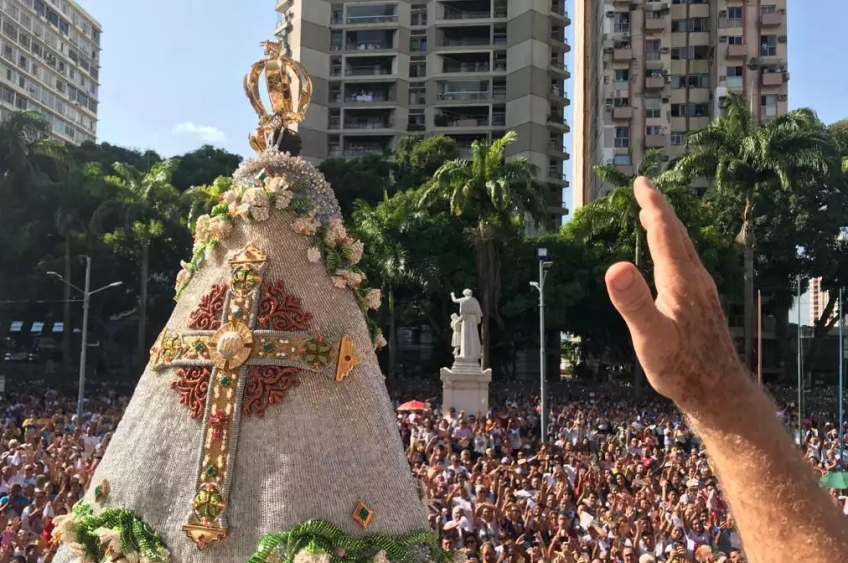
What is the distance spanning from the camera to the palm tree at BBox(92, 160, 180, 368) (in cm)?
A: 3247

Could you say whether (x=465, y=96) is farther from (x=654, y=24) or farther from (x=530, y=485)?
(x=530, y=485)

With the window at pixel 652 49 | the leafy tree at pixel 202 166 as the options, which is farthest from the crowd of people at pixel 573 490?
the window at pixel 652 49

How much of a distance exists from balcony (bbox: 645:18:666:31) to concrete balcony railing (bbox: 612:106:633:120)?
516 cm

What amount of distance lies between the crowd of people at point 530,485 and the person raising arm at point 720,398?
378cm

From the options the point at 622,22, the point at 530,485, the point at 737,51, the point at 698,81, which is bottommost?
the point at 530,485

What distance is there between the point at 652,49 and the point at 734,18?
497 centimetres

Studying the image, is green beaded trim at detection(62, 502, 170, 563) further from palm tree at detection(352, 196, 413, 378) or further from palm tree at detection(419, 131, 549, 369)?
palm tree at detection(352, 196, 413, 378)

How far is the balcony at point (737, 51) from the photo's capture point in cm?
4772

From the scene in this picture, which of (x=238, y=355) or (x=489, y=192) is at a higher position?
(x=489, y=192)

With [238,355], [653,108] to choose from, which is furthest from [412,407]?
[653,108]

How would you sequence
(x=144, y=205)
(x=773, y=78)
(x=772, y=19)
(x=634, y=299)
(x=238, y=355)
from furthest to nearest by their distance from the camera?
(x=772, y=19) → (x=773, y=78) → (x=144, y=205) → (x=238, y=355) → (x=634, y=299)

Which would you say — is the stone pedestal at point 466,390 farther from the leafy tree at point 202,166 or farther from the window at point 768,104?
the window at point 768,104

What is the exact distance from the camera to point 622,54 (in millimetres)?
48969

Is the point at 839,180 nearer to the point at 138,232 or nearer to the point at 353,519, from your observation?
the point at 138,232
